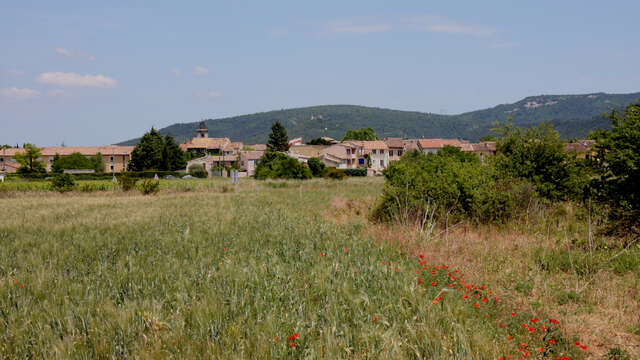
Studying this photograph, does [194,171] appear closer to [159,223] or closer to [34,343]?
[159,223]

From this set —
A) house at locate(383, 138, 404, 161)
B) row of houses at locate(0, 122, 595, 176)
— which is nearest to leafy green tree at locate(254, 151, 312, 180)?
row of houses at locate(0, 122, 595, 176)

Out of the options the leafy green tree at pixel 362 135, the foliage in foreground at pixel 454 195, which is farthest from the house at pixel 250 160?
the foliage in foreground at pixel 454 195

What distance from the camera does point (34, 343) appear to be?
4.98 meters

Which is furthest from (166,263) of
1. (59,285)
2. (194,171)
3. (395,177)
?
(194,171)

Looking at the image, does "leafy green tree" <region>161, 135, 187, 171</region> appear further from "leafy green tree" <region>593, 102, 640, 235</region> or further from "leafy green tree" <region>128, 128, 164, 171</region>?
"leafy green tree" <region>593, 102, 640, 235</region>

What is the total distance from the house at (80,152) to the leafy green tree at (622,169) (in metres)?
113

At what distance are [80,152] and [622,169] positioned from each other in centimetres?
12103

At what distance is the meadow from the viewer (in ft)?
15.9

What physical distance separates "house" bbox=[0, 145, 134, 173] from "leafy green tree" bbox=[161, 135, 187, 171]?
98.9ft

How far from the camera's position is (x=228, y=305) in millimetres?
5852

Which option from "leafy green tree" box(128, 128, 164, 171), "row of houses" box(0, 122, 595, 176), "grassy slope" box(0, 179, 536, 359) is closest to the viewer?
"grassy slope" box(0, 179, 536, 359)

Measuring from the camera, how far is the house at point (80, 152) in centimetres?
10994

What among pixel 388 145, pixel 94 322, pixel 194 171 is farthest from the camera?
pixel 388 145

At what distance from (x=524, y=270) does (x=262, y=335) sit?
6042 millimetres
